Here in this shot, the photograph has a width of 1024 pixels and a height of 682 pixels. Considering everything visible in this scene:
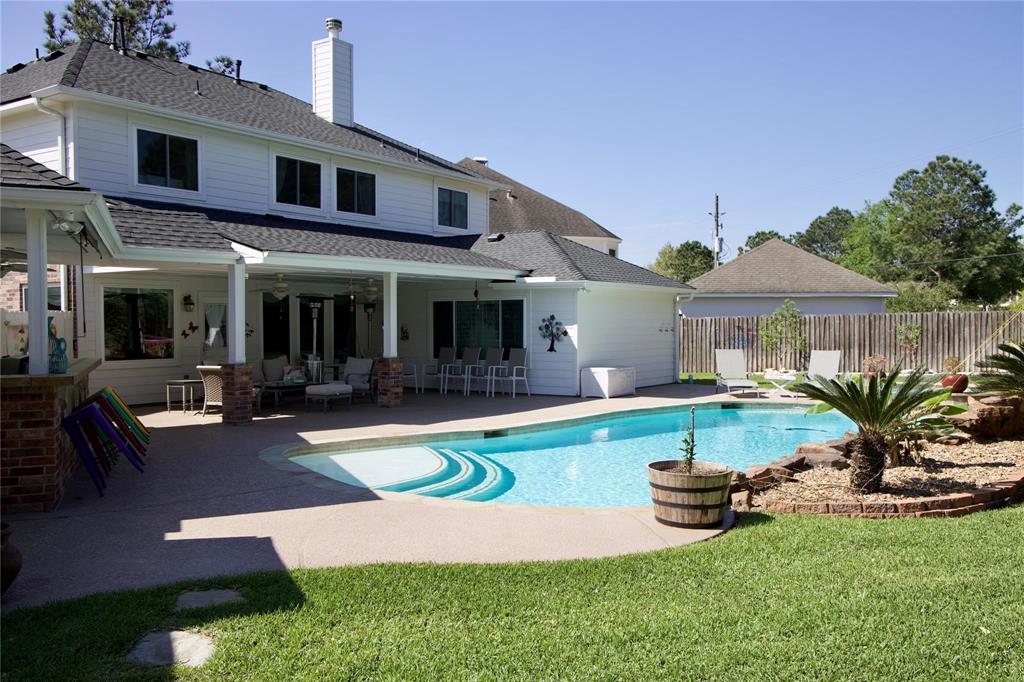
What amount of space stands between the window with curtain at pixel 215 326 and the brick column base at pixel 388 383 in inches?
163

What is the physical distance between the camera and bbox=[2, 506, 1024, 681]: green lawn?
3649 millimetres

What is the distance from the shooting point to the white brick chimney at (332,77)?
1934 cm

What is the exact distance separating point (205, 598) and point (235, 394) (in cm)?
834

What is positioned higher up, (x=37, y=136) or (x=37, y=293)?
(x=37, y=136)

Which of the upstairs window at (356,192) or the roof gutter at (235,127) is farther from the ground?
the roof gutter at (235,127)

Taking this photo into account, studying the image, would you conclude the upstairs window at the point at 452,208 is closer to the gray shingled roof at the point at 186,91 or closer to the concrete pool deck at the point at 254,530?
the gray shingled roof at the point at 186,91

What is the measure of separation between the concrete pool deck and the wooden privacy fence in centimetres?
1790

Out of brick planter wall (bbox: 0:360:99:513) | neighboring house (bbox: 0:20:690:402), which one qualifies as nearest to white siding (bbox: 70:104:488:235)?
neighboring house (bbox: 0:20:690:402)

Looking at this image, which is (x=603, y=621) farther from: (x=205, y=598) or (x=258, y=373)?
(x=258, y=373)

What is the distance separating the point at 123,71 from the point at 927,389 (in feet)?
50.3

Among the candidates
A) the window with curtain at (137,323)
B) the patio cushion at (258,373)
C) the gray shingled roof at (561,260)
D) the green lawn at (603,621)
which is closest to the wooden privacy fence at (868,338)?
the gray shingled roof at (561,260)

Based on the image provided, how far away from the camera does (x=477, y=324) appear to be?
1878cm

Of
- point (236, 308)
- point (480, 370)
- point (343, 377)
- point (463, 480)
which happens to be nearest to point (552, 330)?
point (480, 370)

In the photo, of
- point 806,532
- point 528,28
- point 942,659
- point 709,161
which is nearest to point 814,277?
point 709,161
